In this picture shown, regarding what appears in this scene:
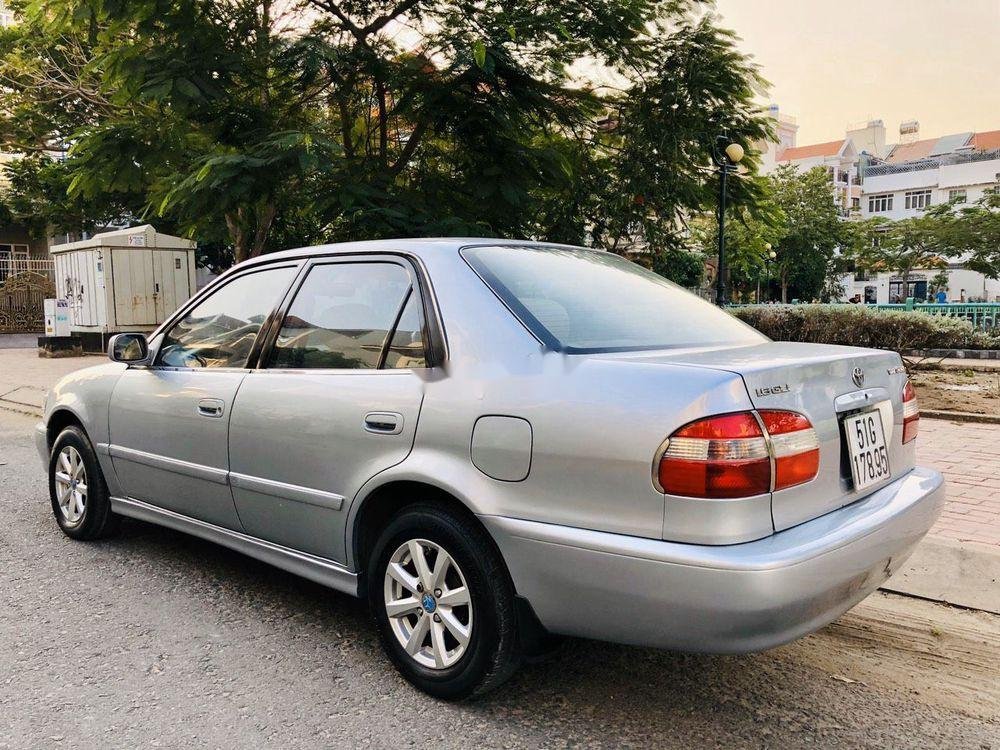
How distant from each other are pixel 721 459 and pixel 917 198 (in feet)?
270

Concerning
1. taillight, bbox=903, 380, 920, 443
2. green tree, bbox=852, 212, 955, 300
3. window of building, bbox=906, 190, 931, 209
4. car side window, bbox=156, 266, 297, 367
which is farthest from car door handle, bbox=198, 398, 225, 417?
window of building, bbox=906, 190, 931, 209

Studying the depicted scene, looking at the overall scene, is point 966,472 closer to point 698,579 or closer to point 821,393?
point 821,393

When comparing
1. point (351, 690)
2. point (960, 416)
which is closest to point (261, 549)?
point (351, 690)

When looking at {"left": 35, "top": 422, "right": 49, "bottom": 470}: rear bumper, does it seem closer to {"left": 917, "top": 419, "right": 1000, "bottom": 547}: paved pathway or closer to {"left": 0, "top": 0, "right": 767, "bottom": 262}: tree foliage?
{"left": 0, "top": 0, "right": 767, "bottom": 262}: tree foliage

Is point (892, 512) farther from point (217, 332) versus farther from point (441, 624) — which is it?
point (217, 332)

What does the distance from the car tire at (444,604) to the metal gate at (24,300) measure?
87.6 feet

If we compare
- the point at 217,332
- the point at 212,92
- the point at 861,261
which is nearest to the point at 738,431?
the point at 217,332

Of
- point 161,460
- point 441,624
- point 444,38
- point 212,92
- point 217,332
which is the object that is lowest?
point 441,624

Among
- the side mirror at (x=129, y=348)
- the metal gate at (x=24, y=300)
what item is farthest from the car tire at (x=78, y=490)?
the metal gate at (x=24, y=300)

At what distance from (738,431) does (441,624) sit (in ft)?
4.01

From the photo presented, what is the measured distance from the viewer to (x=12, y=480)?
6.61 meters

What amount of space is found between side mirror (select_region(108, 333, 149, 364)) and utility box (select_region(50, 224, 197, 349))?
46.0 ft

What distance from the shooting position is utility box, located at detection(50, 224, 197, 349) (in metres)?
17.3

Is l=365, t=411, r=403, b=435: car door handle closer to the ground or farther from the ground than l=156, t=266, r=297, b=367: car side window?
closer to the ground
